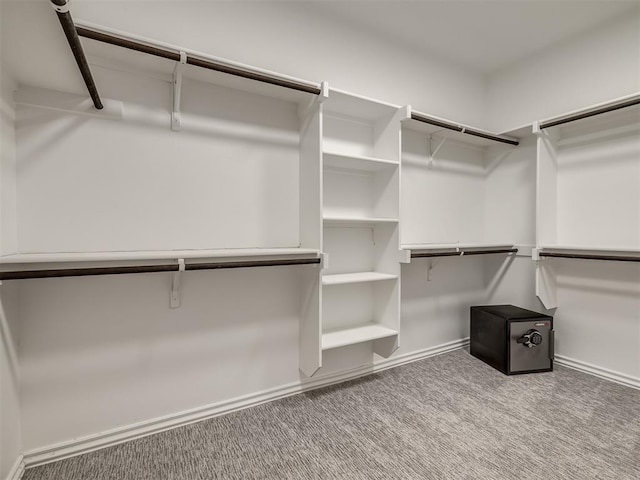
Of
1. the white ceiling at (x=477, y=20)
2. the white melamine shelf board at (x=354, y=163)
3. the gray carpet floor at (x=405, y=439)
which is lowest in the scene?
the gray carpet floor at (x=405, y=439)

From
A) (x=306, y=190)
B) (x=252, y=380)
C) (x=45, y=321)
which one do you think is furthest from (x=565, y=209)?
(x=45, y=321)

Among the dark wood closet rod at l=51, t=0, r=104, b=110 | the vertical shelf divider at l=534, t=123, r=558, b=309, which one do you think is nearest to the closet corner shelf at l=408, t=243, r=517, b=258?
the vertical shelf divider at l=534, t=123, r=558, b=309

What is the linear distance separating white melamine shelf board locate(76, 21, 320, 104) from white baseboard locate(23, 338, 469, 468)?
6.01 ft

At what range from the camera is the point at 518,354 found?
7.53ft

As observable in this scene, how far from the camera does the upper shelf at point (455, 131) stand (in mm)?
2189

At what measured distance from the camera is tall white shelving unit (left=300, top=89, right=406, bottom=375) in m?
2.06

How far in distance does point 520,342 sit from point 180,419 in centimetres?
235

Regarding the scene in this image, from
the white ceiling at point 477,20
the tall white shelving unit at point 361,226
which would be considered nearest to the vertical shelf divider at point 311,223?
the tall white shelving unit at point 361,226

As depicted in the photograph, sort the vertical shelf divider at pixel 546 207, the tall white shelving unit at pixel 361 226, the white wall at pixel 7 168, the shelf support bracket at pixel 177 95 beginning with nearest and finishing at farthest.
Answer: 1. the white wall at pixel 7 168
2. the shelf support bracket at pixel 177 95
3. the tall white shelving unit at pixel 361 226
4. the vertical shelf divider at pixel 546 207

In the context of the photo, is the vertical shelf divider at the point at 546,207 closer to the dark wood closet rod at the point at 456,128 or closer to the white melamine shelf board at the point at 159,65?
the dark wood closet rod at the point at 456,128

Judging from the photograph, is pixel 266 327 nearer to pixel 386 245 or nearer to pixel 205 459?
pixel 205 459

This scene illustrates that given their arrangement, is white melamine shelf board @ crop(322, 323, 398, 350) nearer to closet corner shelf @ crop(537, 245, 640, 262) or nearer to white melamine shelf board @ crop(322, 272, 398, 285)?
white melamine shelf board @ crop(322, 272, 398, 285)

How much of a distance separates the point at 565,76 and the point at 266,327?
3010 millimetres

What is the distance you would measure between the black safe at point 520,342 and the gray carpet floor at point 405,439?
17 centimetres
